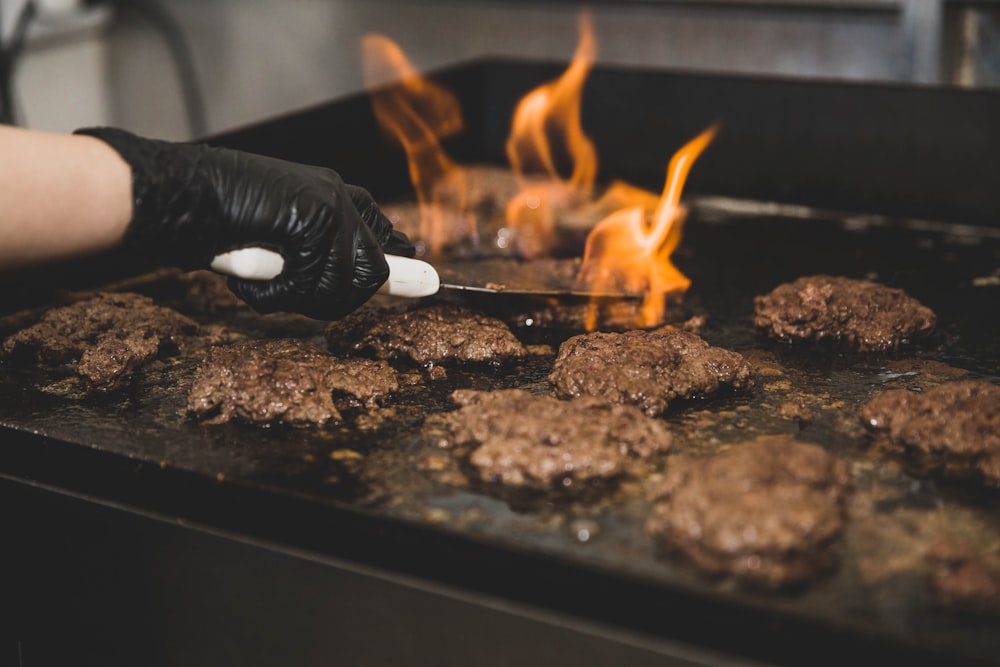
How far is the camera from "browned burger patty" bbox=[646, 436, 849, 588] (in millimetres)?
1288

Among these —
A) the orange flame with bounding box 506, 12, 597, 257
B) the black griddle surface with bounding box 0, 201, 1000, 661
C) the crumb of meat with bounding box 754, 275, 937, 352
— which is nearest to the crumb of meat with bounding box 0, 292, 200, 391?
the black griddle surface with bounding box 0, 201, 1000, 661

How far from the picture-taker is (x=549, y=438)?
154 centimetres

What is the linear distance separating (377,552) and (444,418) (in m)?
0.35

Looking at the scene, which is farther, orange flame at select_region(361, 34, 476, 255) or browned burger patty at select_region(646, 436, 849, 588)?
orange flame at select_region(361, 34, 476, 255)

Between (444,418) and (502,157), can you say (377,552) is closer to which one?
(444,418)

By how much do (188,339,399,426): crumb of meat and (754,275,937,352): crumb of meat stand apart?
2.67 ft

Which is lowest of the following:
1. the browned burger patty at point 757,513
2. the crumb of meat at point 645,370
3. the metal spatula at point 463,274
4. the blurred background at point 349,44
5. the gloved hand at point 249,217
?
the browned burger patty at point 757,513

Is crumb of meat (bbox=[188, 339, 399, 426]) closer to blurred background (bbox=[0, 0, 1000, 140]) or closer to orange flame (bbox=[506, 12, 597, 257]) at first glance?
orange flame (bbox=[506, 12, 597, 257])

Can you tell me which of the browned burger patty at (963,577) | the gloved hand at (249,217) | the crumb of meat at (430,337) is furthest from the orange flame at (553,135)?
the browned burger patty at (963,577)

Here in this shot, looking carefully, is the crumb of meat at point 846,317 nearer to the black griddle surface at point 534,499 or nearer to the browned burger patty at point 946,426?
the black griddle surface at point 534,499

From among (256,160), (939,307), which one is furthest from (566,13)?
(256,160)

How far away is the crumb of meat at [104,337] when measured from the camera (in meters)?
1.83

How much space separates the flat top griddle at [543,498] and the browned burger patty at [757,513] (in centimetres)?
3

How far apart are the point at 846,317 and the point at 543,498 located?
0.93 metres
